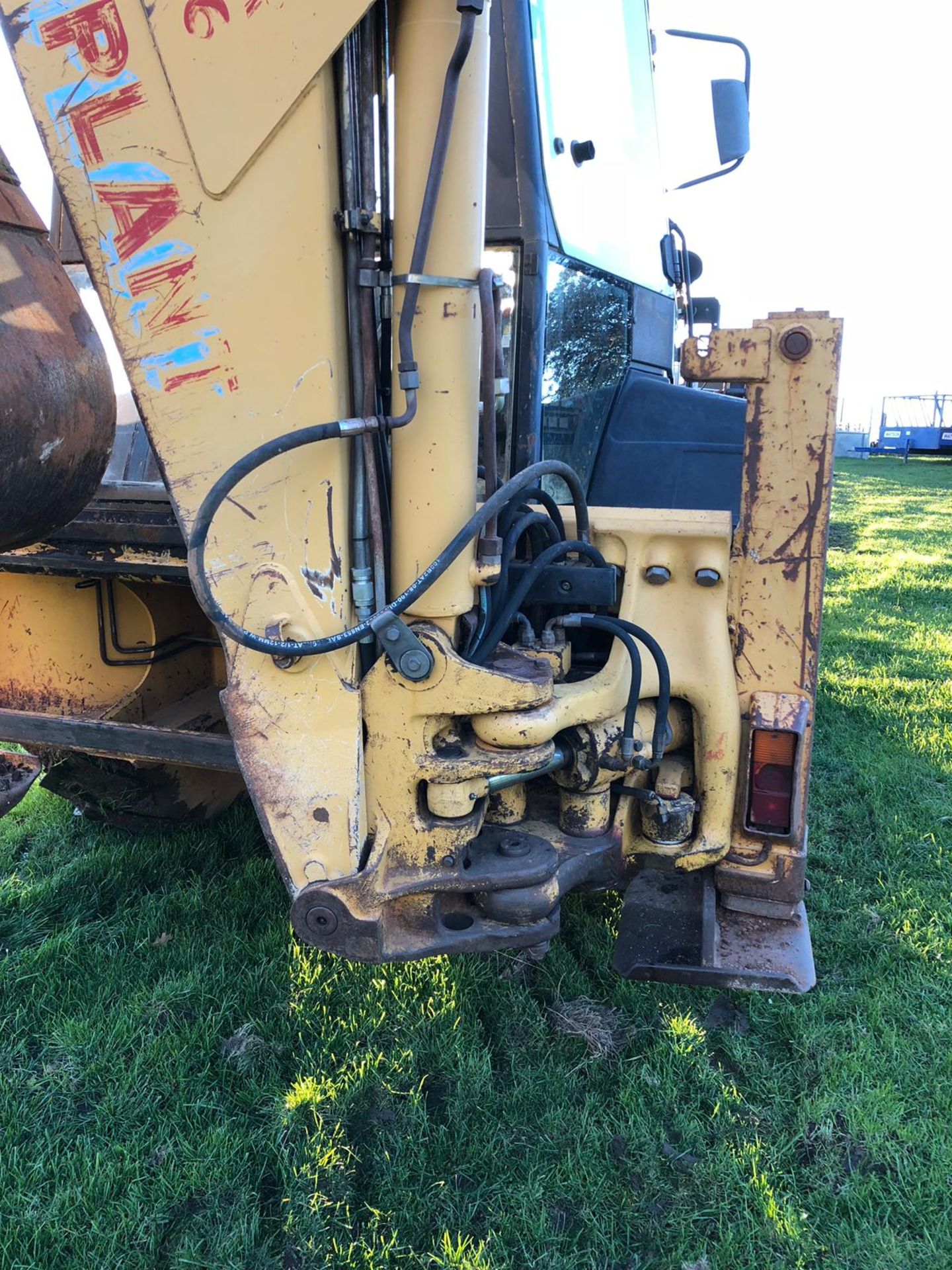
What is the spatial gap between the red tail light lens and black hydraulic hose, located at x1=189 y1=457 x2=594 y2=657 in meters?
0.85

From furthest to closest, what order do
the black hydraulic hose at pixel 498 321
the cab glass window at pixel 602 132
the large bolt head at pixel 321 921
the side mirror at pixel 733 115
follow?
the side mirror at pixel 733 115 → the cab glass window at pixel 602 132 → the large bolt head at pixel 321 921 → the black hydraulic hose at pixel 498 321

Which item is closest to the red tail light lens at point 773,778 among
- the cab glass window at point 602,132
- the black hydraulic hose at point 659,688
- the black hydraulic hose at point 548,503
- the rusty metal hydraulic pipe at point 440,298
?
the black hydraulic hose at point 659,688

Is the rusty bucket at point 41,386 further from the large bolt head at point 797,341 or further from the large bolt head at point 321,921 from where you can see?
the large bolt head at point 797,341

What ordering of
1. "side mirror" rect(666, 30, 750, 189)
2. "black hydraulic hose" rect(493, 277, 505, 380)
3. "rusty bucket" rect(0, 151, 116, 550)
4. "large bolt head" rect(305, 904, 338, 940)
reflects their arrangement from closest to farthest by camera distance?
"rusty bucket" rect(0, 151, 116, 550) < "black hydraulic hose" rect(493, 277, 505, 380) < "large bolt head" rect(305, 904, 338, 940) < "side mirror" rect(666, 30, 750, 189)

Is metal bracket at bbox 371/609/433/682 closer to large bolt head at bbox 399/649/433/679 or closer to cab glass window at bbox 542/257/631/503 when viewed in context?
large bolt head at bbox 399/649/433/679

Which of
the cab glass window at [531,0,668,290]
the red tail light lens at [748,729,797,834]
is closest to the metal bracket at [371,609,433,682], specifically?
the red tail light lens at [748,729,797,834]

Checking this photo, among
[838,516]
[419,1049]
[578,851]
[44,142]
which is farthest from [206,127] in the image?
[838,516]

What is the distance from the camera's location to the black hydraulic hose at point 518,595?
75.2 inches

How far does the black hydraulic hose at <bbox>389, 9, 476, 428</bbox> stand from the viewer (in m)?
1.53

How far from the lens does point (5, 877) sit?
3.05 meters

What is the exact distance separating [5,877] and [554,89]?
2968 millimetres

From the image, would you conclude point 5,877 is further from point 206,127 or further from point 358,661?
point 206,127

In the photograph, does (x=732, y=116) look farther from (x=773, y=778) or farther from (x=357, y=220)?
(x=773, y=778)

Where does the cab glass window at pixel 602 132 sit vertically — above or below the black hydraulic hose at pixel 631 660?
above
